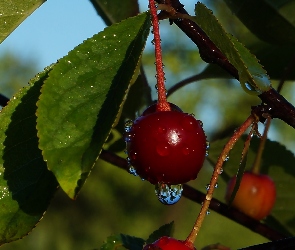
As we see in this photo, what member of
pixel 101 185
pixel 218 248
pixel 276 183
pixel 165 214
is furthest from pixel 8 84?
pixel 218 248

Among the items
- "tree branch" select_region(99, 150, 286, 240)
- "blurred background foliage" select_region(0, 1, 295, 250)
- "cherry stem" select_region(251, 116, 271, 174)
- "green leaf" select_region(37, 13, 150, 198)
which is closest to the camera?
"green leaf" select_region(37, 13, 150, 198)

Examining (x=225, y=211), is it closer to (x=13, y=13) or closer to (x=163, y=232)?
(x=163, y=232)

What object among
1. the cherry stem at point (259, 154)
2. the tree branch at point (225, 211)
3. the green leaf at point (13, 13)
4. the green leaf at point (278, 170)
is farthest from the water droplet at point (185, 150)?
the green leaf at point (278, 170)

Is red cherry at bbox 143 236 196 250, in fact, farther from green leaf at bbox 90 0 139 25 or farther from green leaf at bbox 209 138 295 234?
green leaf at bbox 209 138 295 234

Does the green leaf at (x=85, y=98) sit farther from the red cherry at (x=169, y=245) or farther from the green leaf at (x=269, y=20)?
the green leaf at (x=269, y=20)

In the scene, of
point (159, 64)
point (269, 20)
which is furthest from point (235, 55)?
point (269, 20)

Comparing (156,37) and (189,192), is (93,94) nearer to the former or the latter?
(156,37)


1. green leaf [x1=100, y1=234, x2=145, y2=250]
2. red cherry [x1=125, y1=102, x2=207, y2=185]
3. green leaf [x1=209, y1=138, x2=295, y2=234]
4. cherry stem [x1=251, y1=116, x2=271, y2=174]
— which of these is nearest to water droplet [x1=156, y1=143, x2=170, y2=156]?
red cherry [x1=125, y1=102, x2=207, y2=185]
